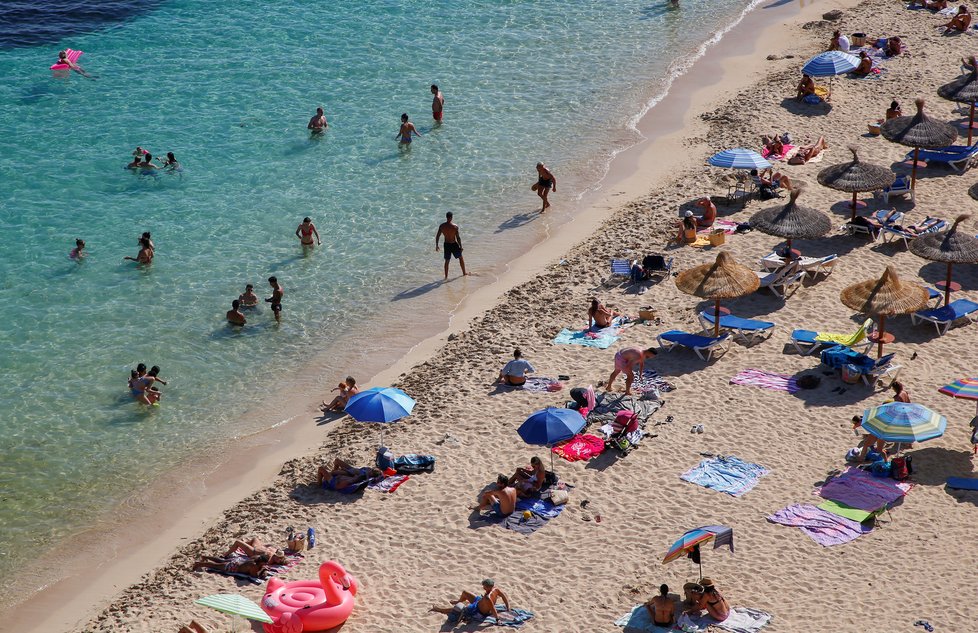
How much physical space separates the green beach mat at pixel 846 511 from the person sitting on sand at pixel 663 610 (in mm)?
2924

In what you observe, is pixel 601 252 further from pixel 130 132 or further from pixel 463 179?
pixel 130 132

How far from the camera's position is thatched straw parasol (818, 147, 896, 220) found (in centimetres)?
2125

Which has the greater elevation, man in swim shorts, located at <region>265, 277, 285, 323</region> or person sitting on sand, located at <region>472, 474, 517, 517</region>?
man in swim shorts, located at <region>265, 277, 285, 323</region>

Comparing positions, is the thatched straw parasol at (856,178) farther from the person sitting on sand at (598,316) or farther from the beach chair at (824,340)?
the person sitting on sand at (598,316)

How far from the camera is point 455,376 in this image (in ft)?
61.6

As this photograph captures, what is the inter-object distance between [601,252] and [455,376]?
5.16 m

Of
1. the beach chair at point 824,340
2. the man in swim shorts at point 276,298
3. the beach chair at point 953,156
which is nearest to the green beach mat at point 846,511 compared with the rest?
the beach chair at point 824,340

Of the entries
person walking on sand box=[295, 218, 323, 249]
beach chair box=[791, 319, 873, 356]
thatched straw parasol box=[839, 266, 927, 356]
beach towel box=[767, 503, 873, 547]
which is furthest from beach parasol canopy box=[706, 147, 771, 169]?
beach towel box=[767, 503, 873, 547]

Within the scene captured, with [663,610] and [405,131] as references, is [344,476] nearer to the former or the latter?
[663,610]

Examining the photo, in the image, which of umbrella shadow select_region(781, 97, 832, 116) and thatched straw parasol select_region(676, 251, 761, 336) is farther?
umbrella shadow select_region(781, 97, 832, 116)

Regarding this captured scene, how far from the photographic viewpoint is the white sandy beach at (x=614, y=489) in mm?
13609

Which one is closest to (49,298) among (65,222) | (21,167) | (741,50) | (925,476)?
(65,222)

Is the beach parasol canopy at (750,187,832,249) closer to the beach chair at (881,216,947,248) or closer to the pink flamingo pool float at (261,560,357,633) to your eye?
the beach chair at (881,216,947,248)

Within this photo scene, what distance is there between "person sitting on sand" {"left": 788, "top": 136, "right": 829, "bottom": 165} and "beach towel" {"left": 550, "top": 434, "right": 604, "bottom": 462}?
11255mm
